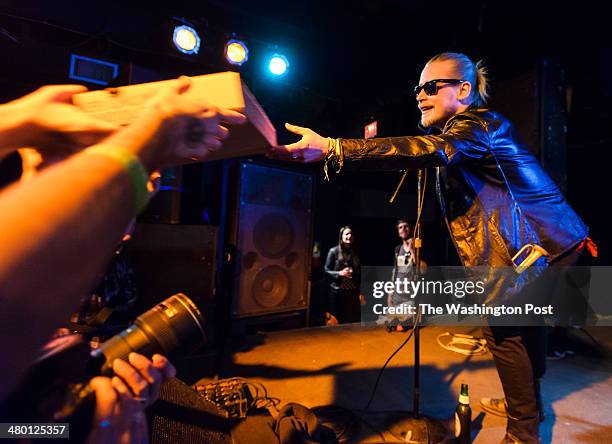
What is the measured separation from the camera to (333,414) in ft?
7.04

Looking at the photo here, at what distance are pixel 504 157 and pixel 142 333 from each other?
1646 mm

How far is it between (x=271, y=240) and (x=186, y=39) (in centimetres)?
248

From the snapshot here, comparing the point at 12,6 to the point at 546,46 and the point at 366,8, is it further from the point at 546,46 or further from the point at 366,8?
the point at 546,46

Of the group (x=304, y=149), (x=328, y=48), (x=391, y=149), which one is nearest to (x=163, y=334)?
(x=304, y=149)

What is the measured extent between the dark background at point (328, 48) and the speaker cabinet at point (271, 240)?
73cm

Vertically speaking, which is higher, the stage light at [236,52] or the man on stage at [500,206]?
the stage light at [236,52]

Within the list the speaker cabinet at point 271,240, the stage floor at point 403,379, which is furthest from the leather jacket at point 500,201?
the speaker cabinet at point 271,240

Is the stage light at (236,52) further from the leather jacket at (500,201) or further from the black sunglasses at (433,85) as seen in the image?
the leather jacket at (500,201)

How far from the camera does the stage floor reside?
206 centimetres

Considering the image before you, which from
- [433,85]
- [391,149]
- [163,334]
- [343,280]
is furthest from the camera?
[343,280]

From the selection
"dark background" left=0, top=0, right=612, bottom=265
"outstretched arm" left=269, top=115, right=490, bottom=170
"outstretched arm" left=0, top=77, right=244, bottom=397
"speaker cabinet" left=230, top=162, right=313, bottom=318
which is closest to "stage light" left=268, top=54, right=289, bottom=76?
"dark background" left=0, top=0, right=612, bottom=265

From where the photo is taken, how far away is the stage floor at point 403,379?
2.06m

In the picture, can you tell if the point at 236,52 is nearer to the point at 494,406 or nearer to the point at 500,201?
the point at 500,201

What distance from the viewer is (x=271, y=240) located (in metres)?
4.23
